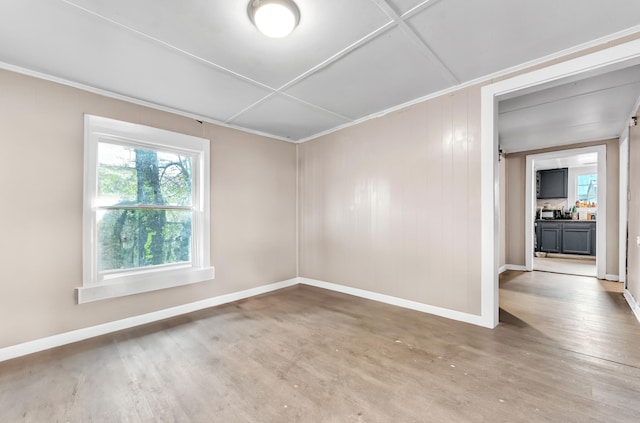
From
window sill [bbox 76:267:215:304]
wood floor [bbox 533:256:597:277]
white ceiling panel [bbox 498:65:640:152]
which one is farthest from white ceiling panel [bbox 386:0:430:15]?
wood floor [bbox 533:256:597:277]

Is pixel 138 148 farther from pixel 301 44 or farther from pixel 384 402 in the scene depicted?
pixel 384 402

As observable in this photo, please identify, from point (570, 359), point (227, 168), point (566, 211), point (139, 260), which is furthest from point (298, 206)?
point (566, 211)

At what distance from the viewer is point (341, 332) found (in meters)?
2.68

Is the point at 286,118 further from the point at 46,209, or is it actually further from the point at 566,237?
the point at 566,237

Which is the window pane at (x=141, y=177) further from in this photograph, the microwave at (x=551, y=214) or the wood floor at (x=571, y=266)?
the microwave at (x=551, y=214)

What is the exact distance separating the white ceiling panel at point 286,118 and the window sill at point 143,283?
2065 millimetres

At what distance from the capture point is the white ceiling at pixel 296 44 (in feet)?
5.70

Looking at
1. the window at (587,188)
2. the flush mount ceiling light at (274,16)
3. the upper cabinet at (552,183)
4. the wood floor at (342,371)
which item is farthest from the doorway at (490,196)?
the window at (587,188)

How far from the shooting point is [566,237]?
7.14 metres

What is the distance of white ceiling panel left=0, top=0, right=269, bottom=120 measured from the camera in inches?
71.8

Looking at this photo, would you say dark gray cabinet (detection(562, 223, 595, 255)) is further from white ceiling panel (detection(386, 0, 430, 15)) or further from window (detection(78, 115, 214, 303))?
window (detection(78, 115, 214, 303))

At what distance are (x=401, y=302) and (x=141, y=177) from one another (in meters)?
3.44

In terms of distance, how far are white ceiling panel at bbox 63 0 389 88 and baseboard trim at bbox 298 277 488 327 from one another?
2825mm

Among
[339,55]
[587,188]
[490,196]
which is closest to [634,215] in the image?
[490,196]
